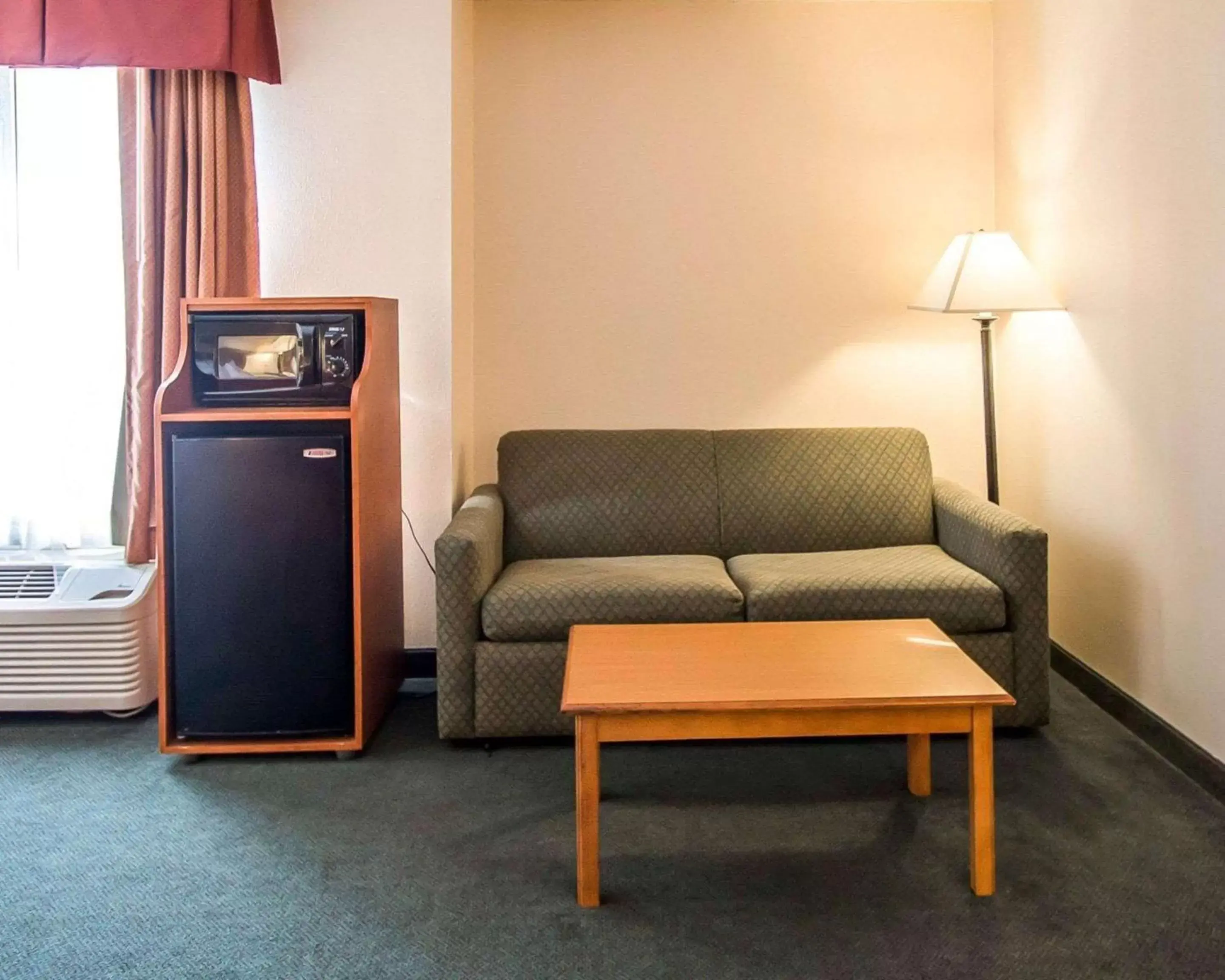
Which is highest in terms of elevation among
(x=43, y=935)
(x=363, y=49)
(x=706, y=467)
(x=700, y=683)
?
(x=363, y=49)

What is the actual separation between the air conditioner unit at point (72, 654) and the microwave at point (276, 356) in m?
0.69

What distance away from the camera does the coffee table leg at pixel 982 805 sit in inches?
90.0

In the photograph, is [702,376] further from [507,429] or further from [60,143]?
[60,143]

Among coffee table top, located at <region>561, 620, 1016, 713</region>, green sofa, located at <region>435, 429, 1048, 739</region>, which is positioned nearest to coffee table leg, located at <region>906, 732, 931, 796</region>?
coffee table top, located at <region>561, 620, 1016, 713</region>

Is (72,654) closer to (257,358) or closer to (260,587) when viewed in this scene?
(260,587)

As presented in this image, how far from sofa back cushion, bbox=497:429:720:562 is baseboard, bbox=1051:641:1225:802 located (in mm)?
1088

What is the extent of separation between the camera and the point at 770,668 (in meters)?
2.48

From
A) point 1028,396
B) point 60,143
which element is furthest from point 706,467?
point 60,143

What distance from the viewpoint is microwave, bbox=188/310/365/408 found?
10.2 ft

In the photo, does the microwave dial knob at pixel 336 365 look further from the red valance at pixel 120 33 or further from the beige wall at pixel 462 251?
the red valance at pixel 120 33

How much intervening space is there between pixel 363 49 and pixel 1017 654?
2477 mm

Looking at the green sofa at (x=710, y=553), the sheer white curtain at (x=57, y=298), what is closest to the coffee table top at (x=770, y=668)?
the green sofa at (x=710, y=553)

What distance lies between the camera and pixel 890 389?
414 cm

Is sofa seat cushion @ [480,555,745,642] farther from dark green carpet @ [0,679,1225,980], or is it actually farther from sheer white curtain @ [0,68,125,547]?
sheer white curtain @ [0,68,125,547]
